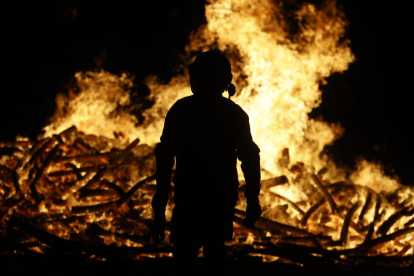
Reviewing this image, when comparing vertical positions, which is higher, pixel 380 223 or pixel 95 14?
pixel 95 14

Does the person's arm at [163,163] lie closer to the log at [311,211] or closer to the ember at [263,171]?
the ember at [263,171]

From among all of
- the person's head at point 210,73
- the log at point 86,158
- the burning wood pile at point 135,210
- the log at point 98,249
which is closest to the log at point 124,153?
the burning wood pile at point 135,210

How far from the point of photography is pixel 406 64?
6801 mm

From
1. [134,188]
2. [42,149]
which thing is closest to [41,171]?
[42,149]

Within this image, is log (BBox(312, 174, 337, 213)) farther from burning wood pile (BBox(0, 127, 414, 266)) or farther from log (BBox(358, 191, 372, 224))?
log (BBox(358, 191, 372, 224))

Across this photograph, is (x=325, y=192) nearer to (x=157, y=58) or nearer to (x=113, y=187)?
(x=113, y=187)

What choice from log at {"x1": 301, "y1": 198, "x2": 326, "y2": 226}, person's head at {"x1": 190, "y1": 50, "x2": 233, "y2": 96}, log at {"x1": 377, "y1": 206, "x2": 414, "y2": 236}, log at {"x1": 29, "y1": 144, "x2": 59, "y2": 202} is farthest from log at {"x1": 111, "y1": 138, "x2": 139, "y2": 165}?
log at {"x1": 377, "y1": 206, "x2": 414, "y2": 236}

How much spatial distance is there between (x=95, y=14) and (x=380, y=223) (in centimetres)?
644

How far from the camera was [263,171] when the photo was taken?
5594 millimetres

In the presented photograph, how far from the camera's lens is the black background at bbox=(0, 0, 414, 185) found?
671 centimetres

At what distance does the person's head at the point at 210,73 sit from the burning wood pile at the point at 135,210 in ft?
6.79

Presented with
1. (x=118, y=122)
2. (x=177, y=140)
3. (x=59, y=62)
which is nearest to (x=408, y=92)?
(x=118, y=122)

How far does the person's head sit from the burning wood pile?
6.79ft

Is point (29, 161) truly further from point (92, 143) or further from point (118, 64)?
point (118, 64)
